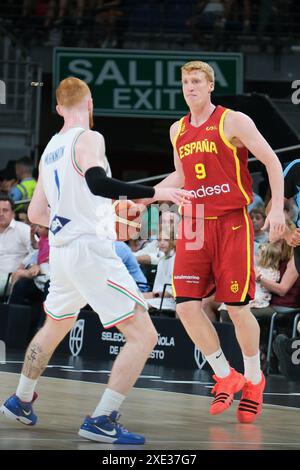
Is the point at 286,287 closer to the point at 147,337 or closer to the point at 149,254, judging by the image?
the point at 149,254

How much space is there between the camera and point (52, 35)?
65.6 ft

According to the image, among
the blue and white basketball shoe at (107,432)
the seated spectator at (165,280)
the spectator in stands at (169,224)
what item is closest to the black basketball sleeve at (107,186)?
the blue and white basketball shoe at (107,432)

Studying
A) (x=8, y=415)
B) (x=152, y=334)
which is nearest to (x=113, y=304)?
(x=152, y=334)

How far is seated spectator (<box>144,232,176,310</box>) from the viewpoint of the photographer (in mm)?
11242

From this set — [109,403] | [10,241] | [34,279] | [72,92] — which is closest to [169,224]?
[34,279]

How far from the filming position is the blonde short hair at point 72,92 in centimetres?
582

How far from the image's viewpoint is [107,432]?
5.43 m

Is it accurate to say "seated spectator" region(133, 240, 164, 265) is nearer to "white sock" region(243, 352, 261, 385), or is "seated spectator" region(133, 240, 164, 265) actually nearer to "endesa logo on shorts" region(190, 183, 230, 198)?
"white sock" region(243, 352, 261, 385)

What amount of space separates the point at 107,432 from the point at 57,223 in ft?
3.84

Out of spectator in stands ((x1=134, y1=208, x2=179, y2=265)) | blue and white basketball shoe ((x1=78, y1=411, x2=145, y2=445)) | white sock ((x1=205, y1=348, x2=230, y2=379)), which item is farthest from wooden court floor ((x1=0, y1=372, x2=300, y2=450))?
spectator in stands ((x1=134, y1=208, x2=179, y2=265))

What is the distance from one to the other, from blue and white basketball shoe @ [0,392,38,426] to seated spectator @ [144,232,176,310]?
17.3 feet

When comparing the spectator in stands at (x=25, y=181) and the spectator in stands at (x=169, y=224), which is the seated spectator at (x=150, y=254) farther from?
the spectator in stands at (x=25, y=181)

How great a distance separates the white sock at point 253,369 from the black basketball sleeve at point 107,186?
6.01 ft

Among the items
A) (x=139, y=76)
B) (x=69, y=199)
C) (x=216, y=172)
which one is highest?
(x=139, y=76)
